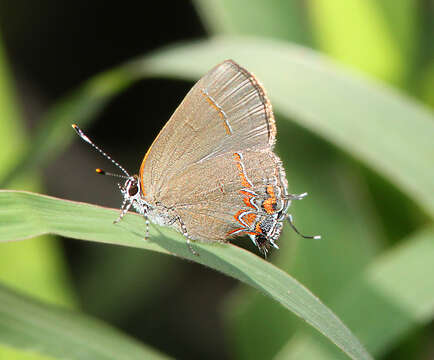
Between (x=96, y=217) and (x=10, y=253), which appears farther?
(x=10, y=253)

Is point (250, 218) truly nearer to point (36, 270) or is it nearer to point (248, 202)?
point (248, 202)

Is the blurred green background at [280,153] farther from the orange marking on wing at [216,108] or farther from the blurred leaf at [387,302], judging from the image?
the orange marking on wing at [216,108]

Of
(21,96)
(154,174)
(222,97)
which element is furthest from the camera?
(21,96)

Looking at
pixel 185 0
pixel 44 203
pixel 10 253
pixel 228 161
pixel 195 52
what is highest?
pixel 185 0

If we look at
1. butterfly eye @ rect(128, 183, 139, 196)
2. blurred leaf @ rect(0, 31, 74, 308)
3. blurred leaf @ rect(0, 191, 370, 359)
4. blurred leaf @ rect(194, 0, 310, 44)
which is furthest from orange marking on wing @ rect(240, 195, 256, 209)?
blurred leaf @ rect(194, 0, 310, 44)

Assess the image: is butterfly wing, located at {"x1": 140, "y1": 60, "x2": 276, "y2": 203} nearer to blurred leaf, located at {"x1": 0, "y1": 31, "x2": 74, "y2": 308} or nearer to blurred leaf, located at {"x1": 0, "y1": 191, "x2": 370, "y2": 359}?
blurred leaf, located at {"x1": 0, "y1": 191, "x2": 370, "y2": 359}

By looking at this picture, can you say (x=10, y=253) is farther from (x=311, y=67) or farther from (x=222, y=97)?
(x=311, y=67)

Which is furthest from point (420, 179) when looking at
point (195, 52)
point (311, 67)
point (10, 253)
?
point (10, 253)
